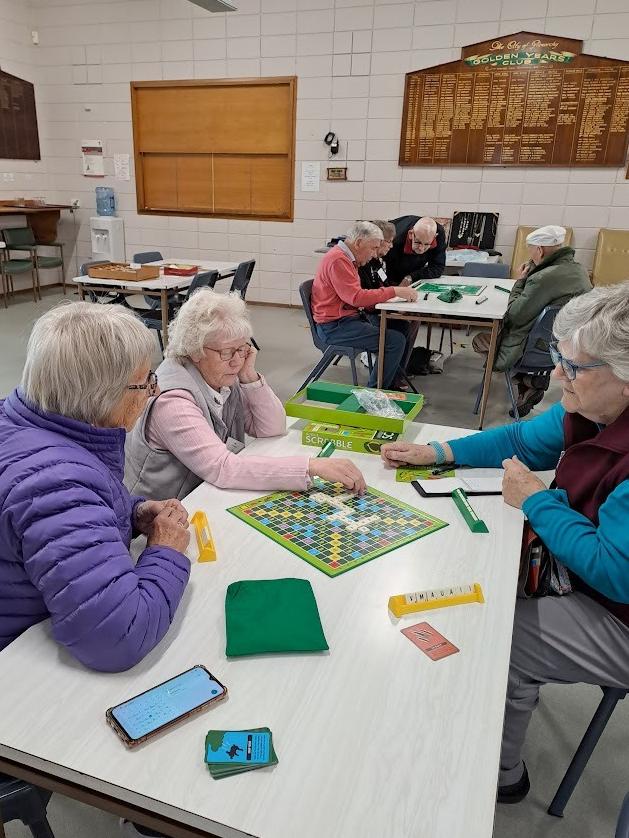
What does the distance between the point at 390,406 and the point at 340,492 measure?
550 mm

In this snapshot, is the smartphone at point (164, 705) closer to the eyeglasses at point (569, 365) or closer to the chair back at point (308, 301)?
the eyeglasses at point (569, 365)

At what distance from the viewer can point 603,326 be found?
1303mm

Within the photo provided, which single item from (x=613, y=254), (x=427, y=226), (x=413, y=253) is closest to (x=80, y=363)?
(x=427, y=226)

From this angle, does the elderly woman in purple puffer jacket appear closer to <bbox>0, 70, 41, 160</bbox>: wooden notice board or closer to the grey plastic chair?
the grey plastic chair

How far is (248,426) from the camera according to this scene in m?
2.01

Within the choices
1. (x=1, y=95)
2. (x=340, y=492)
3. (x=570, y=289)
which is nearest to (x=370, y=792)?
(x=340, y=492)

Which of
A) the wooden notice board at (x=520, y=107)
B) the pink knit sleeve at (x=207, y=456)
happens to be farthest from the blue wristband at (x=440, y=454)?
the wooden notice board at (x=520, y=107)

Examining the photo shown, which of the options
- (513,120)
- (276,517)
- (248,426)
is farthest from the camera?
(513,120)

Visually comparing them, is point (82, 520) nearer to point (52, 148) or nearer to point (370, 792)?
point (370, 792)

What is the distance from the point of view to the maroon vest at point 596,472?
1.31 metres

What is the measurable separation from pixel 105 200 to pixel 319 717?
8.16 metres

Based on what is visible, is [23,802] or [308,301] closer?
[23,802]

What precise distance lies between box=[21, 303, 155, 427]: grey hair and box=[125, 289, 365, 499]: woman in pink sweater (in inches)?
20.3

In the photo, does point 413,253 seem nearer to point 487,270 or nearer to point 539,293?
point 487,270
